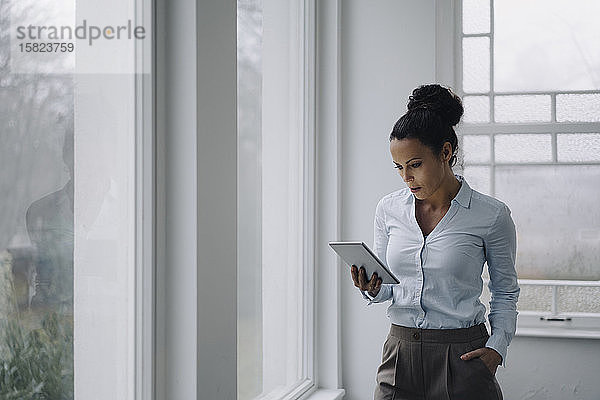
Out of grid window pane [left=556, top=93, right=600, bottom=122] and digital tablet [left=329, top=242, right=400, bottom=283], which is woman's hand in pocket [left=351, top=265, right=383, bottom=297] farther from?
grid window pane [left=556, top=93, right=600, bottom=122]

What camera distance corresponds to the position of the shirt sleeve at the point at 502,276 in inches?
92.8

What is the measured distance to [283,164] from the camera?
10.0ft

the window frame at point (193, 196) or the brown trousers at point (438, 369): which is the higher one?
the window frame at point (193, 196)

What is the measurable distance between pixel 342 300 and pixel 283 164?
30.0 inches

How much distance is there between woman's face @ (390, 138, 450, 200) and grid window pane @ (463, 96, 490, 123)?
121 cm

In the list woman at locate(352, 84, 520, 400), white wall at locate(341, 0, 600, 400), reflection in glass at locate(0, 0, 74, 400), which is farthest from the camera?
white wall at locate(341, 0, 600, 400)

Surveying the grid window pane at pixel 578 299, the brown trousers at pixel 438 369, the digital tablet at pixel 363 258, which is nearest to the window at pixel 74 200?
the digital tablet at pixel 363 258

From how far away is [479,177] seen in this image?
352cm

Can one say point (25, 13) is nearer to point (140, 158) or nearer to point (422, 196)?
point (140, 158)

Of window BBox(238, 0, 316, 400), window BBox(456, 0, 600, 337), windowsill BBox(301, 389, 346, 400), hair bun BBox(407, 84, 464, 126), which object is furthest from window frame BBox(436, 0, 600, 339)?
hair bun BBox(407, 84, 464, 126)

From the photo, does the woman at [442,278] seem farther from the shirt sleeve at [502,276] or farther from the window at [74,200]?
the window at [74,200]

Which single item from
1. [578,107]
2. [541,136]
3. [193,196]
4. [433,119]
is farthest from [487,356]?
[578,107]

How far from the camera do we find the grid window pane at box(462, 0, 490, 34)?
353 cm

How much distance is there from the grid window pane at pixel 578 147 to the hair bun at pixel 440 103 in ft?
3.97
